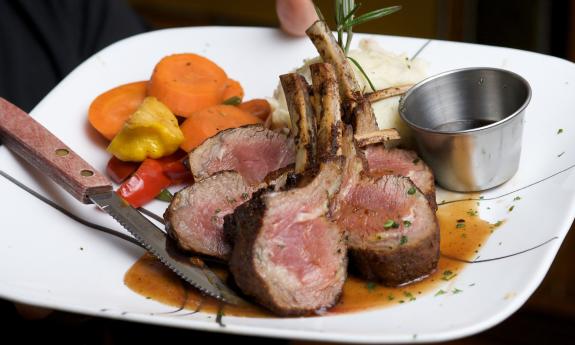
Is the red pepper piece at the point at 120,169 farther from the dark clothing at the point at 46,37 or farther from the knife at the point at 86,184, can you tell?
the dark clothing at the point at 46,37

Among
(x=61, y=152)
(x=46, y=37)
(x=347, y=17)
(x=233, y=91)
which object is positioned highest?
(x=347, y=17)

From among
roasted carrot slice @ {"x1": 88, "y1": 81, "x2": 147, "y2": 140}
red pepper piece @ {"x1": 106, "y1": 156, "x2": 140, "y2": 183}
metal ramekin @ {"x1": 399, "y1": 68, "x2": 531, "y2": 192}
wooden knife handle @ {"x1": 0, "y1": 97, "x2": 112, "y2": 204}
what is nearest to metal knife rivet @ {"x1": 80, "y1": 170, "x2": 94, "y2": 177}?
wooden knife handle @ {"x1": 0, "y1": 97, "x2": 112, "y2": 204}

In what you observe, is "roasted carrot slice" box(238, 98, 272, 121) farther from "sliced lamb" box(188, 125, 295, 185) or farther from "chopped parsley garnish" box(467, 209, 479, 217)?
"chopped parsley garnish" box(467, 209, 479, 217)

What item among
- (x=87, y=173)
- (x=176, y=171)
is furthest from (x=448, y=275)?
(x=87, y=173)

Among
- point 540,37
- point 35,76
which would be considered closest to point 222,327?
point 35,76

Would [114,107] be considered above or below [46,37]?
below

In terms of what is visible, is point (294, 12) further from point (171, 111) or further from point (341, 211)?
point (341, 211)

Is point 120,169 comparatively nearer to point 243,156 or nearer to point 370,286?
point 243,156
